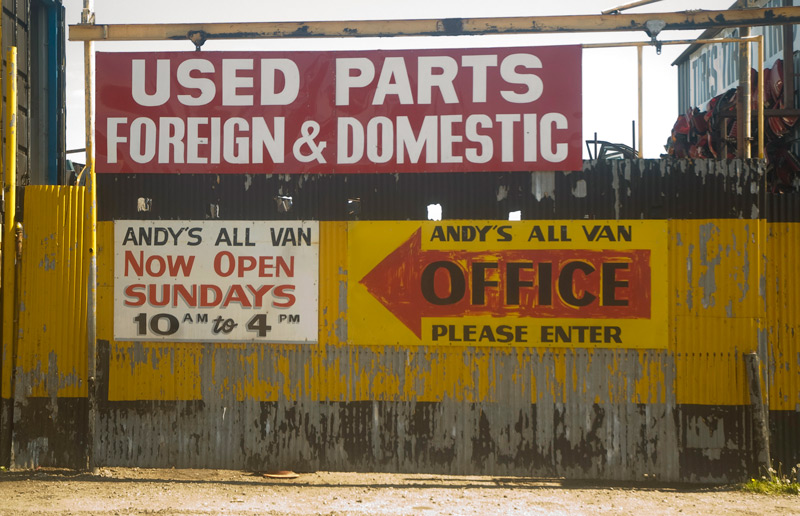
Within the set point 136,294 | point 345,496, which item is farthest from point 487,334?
point 136,294

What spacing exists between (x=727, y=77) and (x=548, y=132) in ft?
36.8

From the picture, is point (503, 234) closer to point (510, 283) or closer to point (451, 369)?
point (510, 283)

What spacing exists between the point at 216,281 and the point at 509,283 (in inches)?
131

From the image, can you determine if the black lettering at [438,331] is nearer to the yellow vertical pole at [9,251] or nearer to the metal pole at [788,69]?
the yellow vertical pole at [9,251]

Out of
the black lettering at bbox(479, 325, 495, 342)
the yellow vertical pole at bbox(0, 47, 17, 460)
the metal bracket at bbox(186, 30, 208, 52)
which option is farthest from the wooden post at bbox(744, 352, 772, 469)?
the yellow vertical pole at bbox(0, 47, 17, 460)

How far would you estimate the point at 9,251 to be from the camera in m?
7.72

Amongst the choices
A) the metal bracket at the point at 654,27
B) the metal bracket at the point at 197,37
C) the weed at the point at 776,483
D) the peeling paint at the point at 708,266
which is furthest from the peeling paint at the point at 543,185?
the metal bracket at the point at 197,37

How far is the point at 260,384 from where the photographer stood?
25.2 feet

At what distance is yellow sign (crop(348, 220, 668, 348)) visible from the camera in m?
7.46

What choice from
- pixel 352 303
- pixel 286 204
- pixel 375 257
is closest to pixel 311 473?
pixel 352 303

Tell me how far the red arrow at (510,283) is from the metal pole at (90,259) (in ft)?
10.2

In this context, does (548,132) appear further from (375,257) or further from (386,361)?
(386,361)

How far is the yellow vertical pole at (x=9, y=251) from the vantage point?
772cm

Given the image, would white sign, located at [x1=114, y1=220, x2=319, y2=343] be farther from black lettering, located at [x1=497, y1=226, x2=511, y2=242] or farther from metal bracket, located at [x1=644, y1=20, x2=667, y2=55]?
metal bracket, located at [x1=644, y1=20, x2=667, y2=55]
